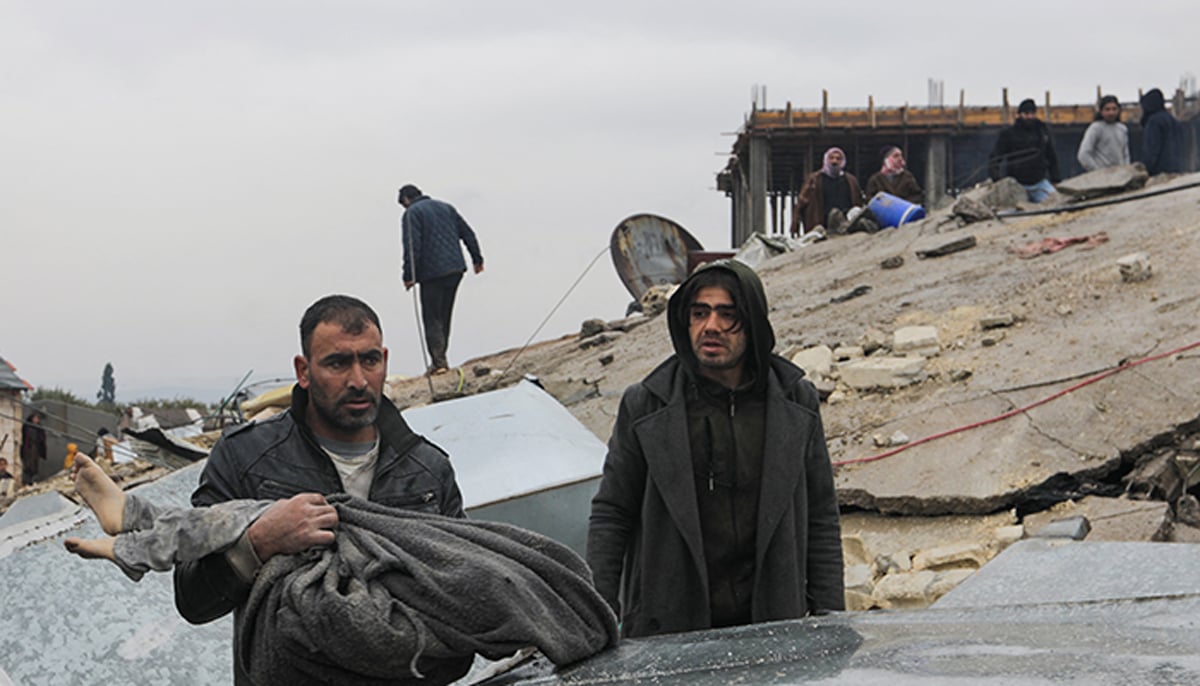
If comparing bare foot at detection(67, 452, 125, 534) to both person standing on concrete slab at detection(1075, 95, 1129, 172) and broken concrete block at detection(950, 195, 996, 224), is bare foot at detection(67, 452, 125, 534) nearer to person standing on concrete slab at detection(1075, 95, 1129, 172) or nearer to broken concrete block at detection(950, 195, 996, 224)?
broken concrete block at detection(950, 195, 996, 224)

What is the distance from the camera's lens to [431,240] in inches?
432

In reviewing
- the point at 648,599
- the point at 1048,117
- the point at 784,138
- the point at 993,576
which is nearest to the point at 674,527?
the point at 648,599

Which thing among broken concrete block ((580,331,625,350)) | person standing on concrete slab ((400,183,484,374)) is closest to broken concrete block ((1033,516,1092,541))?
broken concrete block ((580,331,625,350))

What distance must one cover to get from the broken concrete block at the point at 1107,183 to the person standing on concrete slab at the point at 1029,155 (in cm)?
61

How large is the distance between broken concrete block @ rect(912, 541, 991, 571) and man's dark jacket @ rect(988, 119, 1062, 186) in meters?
7.56

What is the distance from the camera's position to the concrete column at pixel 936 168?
72.8 ft

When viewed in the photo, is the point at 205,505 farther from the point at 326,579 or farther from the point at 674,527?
the point at 674,527

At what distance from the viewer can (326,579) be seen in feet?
5.86

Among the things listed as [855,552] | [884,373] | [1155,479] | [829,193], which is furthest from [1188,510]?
[829,193]

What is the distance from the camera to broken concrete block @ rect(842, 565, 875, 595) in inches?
204

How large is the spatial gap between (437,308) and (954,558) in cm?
677

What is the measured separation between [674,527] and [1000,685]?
161cm

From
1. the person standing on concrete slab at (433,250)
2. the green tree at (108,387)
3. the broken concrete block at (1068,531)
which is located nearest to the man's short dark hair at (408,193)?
the person standing on concrete slab at (433,250)

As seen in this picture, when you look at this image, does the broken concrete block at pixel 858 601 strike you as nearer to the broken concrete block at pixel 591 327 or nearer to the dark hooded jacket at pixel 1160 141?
the broken concrete block at pixel 591 327
